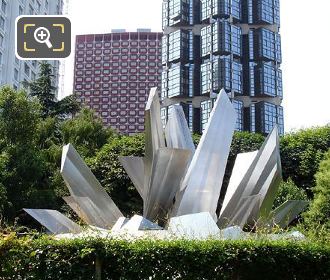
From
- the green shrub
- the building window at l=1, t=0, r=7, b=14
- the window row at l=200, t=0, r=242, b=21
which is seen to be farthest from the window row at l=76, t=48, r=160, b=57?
the green shrub

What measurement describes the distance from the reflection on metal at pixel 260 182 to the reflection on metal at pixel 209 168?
338 mm

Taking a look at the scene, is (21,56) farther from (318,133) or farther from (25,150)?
(318,133)

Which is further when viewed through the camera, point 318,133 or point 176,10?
point 176,10

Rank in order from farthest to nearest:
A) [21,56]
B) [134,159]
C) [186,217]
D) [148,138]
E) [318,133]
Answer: [318,133]
[134,159]
[148,138]
[186,217]
[21,56]

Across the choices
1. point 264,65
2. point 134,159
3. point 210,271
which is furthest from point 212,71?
point 210,271

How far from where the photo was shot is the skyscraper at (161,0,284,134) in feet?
195

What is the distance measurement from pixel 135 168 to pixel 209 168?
1.74 m

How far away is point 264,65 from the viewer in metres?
61.2

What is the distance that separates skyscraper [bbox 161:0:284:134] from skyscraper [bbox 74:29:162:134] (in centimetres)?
4633

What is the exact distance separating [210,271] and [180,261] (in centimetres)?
44

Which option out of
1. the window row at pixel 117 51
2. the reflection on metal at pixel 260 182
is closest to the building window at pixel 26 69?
the window row at pixel 117 51

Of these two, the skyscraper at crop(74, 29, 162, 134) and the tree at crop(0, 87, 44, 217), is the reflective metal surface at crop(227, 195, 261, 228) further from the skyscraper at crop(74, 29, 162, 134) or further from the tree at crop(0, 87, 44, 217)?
the skyscraper at crop(74, 29, 162, 134)

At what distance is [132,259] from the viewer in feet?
25.0

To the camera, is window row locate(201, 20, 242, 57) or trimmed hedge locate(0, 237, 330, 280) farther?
window row locate(201, 20, 242, 57)
